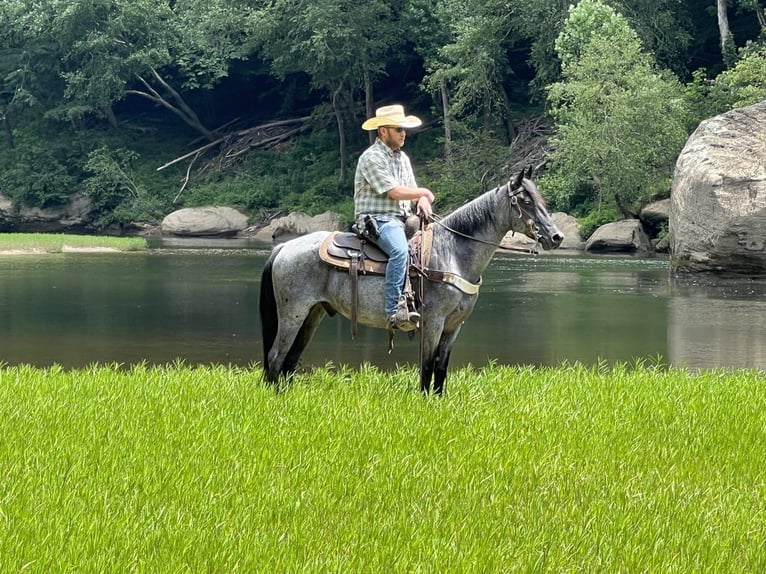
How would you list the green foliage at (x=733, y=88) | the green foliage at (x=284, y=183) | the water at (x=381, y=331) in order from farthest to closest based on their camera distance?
1. the green foliage at (x=284, y=183)
2. the green foliage at (x=733, y=88)
3. the water at (x=381, y=331)

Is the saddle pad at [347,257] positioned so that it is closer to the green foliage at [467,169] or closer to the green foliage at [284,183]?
the green foliage at [467,169]

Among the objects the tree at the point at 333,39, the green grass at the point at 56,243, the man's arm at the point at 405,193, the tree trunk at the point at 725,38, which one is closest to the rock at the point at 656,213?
the tree trunk at the point at 725,38

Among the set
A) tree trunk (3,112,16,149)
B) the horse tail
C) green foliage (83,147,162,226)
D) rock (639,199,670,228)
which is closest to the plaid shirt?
the horse tail

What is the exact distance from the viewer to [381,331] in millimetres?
17844

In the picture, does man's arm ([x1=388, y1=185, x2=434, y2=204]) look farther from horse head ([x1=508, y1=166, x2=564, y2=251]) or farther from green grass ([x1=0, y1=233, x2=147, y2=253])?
green grass ([x1=0, y1=233, x2=147, y2=253])

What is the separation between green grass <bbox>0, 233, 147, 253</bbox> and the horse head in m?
31.2

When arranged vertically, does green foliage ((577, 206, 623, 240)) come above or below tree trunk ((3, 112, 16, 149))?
below

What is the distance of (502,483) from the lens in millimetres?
5855

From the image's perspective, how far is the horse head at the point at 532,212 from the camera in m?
8.38

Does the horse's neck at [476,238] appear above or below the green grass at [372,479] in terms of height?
above

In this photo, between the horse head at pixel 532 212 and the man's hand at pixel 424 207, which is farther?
the man's hand at pixel 424 207

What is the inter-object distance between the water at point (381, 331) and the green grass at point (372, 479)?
420 centimetres

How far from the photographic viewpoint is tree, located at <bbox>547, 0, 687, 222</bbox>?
3469 centimetres

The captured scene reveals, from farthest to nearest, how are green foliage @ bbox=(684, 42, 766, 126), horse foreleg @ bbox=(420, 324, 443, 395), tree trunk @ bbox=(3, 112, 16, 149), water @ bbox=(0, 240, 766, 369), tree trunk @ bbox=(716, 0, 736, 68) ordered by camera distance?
tree trunk @ bbox=(3, 112, 16, 149), tree trunk @ bbox=(716, 0, 736, 68), green foliage @ bbox=(684, 42, 766, 126), water @ bbox=(0, 240, 766, 369), horse foreleg @ bbox=(420, 324, 443, 395)
